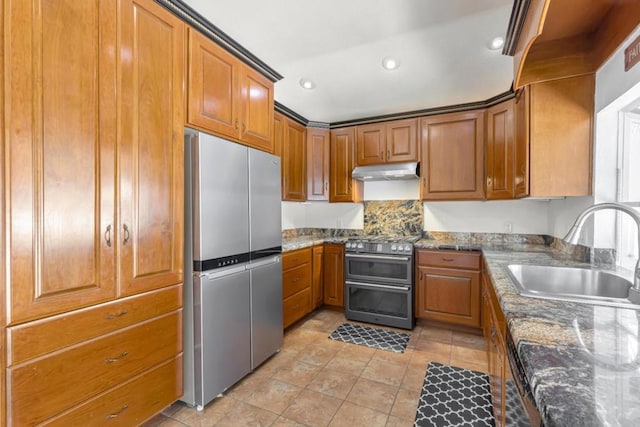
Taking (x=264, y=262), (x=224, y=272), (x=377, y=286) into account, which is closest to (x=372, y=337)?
(x=377, y=286)

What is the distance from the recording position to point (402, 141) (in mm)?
3369

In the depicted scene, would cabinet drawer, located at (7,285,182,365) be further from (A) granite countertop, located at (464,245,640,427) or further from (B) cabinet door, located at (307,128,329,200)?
(B) cabinet door, located at (307,128,329,200)

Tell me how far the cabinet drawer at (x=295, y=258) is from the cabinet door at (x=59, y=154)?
1.61m

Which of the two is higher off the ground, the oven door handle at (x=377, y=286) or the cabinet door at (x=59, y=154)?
the cabinet door at (x=59, y=154)

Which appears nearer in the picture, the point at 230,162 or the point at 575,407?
the point at 575,407

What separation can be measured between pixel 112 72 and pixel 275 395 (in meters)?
2.11

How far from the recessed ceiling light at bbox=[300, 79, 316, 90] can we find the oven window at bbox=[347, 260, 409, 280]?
186 centimetres

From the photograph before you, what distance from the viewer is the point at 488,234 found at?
3268mm

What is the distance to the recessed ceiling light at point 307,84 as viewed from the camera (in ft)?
8.70

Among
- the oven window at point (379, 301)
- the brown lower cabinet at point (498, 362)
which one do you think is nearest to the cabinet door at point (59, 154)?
the brown lower cabinet at point (498, 362)

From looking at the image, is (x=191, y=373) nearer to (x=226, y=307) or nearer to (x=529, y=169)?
(x=226, y=307)

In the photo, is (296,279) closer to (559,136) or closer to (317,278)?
(317,278)

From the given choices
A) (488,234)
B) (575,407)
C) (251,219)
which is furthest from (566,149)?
(251,219)

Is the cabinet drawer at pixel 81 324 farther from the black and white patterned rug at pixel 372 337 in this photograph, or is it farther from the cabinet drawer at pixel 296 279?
the black and white patterned rug at pixel 372 337
